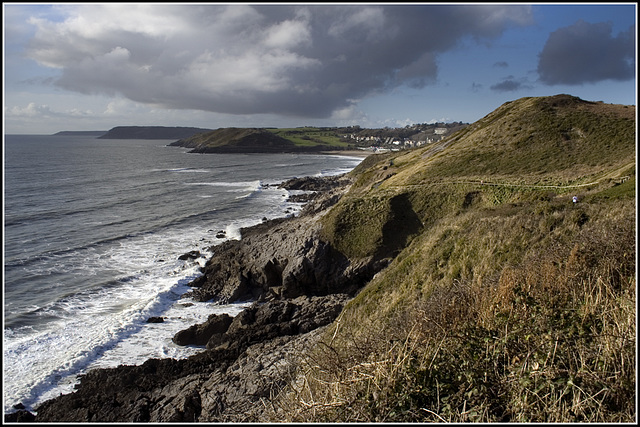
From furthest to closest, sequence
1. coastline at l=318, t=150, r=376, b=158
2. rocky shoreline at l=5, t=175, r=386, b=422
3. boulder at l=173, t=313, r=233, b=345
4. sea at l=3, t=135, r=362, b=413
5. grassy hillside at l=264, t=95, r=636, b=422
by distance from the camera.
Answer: coastline at l=318, t=150, r=376, b=158 → boulder at l=173, t=313, r=233, b=345 → sea at l=3, t=135, r=362, b=413 → rocky shoreline at l=5, t=175, r=386, b=422 → grassy hillside at l=264, t=95, r=636, b=422

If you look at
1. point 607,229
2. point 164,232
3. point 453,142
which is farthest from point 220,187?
point 607,229

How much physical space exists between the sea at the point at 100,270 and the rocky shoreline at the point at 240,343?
4.56 ft

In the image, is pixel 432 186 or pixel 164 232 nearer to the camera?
pixel 432 186

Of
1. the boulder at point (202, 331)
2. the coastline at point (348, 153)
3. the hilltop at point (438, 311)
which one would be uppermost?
the coastline at point (348, 153)

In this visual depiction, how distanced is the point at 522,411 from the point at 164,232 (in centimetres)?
4200

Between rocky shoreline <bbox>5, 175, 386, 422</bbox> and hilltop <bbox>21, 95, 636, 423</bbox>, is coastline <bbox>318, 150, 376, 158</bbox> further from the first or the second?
rocky shoreline <bbox>5, 175, 386, 422</bbox>

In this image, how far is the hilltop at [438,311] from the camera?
4.75 meters

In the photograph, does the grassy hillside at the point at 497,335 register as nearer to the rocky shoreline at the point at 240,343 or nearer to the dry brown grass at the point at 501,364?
the dry brown grass at the point at 501,364

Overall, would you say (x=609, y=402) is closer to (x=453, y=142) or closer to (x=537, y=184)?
(x=537, y=184)

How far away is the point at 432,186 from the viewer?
103 feet

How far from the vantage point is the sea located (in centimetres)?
1856

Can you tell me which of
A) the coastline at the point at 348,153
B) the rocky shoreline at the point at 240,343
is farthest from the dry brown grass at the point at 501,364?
the coastline at the point at 348,153

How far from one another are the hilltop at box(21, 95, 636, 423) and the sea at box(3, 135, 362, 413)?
7.00 ft

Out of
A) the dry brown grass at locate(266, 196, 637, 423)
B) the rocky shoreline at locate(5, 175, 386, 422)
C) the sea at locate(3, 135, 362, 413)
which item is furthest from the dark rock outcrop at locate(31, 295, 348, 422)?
the dry brown grass at locate(266, 196, 637, 423)
